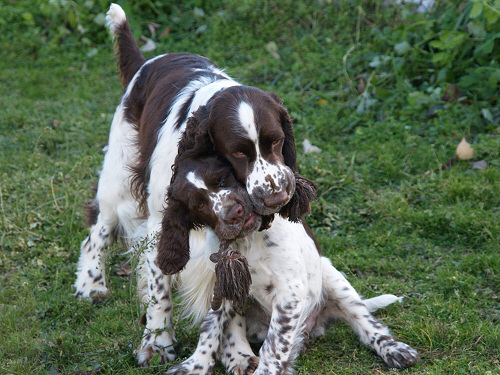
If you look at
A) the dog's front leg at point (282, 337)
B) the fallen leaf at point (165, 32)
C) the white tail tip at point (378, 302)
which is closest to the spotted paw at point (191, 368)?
the dog's front leg at point (282, 337)

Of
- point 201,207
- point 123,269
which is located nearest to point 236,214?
point 201,207

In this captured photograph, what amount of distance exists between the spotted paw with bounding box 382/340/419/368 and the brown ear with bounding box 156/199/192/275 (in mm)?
1092

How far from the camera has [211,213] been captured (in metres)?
2.93

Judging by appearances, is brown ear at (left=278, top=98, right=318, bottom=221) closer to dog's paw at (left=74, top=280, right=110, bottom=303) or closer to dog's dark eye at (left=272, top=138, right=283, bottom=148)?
dog's dark eye at (left=272, top=138, right=283, bottom=148)

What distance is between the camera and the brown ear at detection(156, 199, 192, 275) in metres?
3.06

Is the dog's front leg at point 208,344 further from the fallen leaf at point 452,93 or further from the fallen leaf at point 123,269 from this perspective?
the fallen leaf at point 452,93

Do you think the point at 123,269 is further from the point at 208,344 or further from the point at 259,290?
the point at 259,290

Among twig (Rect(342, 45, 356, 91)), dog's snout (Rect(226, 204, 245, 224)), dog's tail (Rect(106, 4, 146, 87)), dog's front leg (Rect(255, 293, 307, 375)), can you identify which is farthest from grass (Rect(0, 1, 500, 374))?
dog's snout (Rect(226, 204, 245, 224))

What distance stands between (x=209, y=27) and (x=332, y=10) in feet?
4.75

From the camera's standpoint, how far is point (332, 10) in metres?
7.31

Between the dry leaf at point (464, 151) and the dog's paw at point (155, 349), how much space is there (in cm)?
270

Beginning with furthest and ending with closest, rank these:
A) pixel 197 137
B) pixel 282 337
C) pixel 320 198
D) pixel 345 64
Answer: pixel 345 64 < pixel 320 198 < pixel 282 337 < pixel 197 137

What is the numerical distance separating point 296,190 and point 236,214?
1.22 feet

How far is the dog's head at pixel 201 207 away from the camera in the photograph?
2838mm
